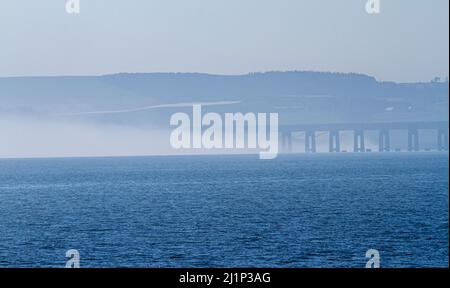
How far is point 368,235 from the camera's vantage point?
2438 inches

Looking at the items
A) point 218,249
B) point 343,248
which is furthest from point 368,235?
point 218,249

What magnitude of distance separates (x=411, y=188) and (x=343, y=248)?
211 feet

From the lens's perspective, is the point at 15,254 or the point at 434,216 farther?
the point at 434,216

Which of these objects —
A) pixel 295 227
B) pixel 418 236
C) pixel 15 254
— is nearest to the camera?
pixel 15 254

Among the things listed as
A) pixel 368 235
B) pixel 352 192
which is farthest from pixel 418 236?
pixel 352 192
